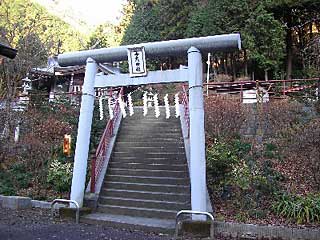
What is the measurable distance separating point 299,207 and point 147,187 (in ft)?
12.6

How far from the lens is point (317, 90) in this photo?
510 inches

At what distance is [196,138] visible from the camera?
7.96 m

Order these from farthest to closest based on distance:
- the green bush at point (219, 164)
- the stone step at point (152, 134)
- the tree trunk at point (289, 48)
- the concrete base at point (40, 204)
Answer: the tree trunk at point (289, 48), the stone step at point (152, 134), the concrete base at point (40, 204), the green bush at point (219, 164)

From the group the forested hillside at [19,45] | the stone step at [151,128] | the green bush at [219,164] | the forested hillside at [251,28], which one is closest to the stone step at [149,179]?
the green bush at [219,164]

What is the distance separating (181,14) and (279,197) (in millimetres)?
20949

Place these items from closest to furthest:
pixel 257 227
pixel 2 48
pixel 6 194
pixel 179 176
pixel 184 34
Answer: pixel 2 48
pixel 257 227
pixel 179 176
pixel 6 194
pixel 184 34

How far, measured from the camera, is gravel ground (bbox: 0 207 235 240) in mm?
6953

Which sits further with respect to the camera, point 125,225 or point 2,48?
point 125,225

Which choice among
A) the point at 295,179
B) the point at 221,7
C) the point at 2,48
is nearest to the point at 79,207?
the point at 2,48

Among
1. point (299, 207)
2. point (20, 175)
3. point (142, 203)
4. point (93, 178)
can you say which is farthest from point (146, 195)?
point (20, 175)

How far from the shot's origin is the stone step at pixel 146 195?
885cm

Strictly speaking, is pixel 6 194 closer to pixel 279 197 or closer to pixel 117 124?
pixel 117 124

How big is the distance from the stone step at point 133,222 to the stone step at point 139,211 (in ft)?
0.50

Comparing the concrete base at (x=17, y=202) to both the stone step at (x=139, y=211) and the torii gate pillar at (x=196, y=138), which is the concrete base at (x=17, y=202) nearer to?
the stone step at (x=139, y=211)
